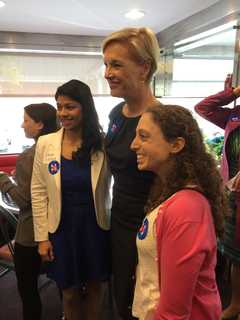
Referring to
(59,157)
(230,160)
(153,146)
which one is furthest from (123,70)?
(230,160)

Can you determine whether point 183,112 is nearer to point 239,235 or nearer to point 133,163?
point 133,163

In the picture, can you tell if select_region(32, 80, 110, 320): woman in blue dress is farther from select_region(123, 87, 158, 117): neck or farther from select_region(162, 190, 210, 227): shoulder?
select_region(162, 190, 210, 227): shoulder

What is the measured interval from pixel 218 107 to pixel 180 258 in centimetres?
144

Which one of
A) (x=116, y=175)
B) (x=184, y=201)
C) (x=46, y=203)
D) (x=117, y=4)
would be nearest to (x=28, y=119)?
(x=46, y=203)

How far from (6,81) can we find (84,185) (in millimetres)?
2830

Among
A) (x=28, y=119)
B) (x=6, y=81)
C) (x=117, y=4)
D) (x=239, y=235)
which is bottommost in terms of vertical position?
(x=239, y=235)

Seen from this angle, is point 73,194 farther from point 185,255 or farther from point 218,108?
point 218,108

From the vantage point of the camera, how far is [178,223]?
31.8 inches

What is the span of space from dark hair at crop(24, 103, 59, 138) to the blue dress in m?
0.36

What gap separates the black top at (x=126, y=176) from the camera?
1.17m

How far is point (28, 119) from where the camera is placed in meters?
1.65

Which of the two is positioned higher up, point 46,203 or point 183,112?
point 183,112

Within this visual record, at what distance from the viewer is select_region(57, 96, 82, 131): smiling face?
1.37 meters

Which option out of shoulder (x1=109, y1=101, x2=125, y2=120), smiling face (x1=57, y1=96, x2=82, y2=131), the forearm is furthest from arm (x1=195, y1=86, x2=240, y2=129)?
the forearm
